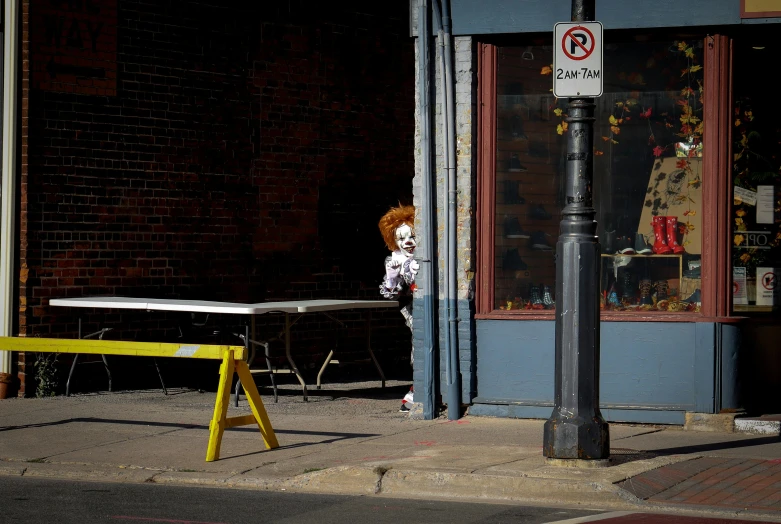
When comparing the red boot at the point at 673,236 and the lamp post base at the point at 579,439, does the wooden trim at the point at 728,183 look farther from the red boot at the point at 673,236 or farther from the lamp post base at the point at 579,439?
the lamp post base at the point at 579,439

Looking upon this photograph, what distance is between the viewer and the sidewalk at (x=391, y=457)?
7754mm

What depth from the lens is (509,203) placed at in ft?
35.7

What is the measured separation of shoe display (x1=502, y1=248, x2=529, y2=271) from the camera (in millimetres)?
10891

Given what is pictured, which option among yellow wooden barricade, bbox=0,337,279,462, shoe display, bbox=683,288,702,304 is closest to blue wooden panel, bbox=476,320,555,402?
shoe display, bbox=683,288,702,304

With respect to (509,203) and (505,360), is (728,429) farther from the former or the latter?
(509,203)

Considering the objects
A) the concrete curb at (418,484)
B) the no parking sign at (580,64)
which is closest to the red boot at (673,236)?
the no parking sign at (580,64)

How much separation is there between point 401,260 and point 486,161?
153cm

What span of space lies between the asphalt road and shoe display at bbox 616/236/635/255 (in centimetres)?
372

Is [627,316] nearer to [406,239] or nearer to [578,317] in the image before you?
[578,317]

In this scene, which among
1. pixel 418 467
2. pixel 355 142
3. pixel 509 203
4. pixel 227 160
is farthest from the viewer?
pixel 355 142

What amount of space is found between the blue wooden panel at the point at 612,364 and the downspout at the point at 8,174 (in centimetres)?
492

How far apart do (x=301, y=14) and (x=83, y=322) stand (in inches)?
185

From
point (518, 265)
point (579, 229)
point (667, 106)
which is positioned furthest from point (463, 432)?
point (667, 106)

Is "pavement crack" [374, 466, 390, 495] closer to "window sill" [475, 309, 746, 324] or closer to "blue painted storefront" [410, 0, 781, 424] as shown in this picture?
"blue painted storefront" [410, 0, 781, 424]
